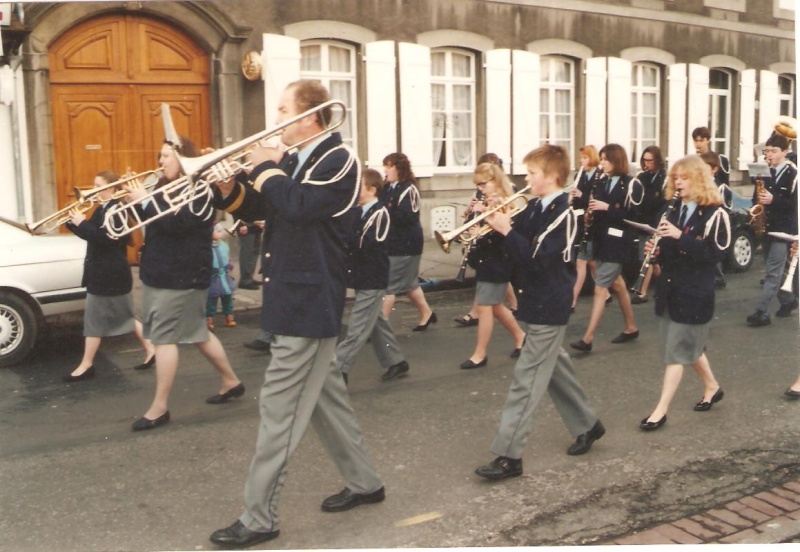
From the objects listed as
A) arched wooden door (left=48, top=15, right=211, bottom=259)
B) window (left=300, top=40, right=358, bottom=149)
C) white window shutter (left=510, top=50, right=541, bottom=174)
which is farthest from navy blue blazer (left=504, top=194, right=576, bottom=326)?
white window shutter (left=510, top=50, right=541, bottom=174)

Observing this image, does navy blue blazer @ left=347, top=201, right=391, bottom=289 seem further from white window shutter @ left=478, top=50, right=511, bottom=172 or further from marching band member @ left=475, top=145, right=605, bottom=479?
white window shutter @ left=478, top=50, right=511, bottom=172

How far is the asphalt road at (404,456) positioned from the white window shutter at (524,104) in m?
5.59

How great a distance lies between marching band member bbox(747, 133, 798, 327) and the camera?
274 inches

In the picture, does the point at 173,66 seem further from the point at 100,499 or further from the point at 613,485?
the point at 613,485

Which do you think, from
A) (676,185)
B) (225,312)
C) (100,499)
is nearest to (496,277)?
(676,185)

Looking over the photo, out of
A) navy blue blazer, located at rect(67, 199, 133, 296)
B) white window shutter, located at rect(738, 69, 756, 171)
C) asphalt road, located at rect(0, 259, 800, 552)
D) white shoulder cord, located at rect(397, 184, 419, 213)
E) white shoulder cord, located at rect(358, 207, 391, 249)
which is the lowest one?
asphalt road, located at rect(0, 259, 800, 552)

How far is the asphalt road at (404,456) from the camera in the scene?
4.06 m

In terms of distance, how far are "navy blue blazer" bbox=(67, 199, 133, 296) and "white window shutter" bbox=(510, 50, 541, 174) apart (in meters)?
6.83

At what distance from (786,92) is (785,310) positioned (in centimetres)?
293

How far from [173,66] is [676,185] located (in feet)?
20.3

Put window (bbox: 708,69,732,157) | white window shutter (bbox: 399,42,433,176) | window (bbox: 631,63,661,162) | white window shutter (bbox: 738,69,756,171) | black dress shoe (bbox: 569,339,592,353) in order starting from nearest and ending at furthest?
black dress shoe (bbox: 569,339,592,353) < white window shutter (bbox: 738,69,756,171) < window (bbox: 708,69,732,157) < white window shutter (bbox: 399,42,433,176) < window (bbox: 631,63,661,162)

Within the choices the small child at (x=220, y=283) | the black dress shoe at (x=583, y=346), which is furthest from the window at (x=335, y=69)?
the black dress shoe at (x=583, y=346)

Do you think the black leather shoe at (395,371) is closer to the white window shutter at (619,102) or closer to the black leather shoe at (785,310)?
the black leather shoe at (785,310)

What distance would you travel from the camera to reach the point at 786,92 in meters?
5.57
